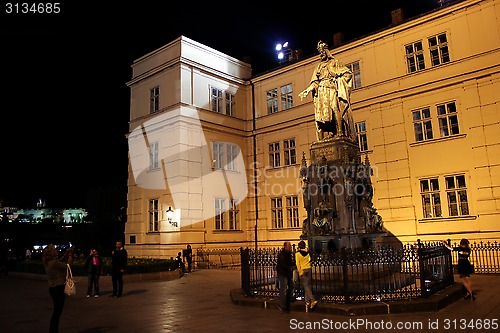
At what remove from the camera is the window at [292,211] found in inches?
1105

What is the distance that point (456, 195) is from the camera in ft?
71.4

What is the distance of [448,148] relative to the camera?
2216cm

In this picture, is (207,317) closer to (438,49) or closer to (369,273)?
(369,273)

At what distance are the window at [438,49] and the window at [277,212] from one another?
43.2 ft

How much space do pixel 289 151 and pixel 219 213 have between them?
21.5 feet

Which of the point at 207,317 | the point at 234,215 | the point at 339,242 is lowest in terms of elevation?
the point at 207,317

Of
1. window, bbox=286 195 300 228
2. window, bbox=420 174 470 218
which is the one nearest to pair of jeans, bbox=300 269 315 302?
window, bbox=420 174 470 218

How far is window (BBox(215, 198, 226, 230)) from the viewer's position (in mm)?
28422

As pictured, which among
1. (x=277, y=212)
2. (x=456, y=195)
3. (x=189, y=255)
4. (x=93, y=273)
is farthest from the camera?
(x=277, y=212)

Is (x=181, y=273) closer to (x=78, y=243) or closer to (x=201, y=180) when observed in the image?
(x=201, y=180)

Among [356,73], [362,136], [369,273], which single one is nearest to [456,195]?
[362,136]

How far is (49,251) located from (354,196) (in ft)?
27.9

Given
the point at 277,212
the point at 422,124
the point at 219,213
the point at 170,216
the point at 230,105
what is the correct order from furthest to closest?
1. the point at 230,105
2. the point at 277,212
3. the point at 219,213
4. the point at 170,216
5. the point at 422,124

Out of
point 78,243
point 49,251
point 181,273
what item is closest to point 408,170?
point 181,273
